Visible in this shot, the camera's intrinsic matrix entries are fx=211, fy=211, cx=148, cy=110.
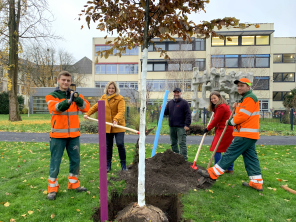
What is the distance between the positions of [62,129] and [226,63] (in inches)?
1251

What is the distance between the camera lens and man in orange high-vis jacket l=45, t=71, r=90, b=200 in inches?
136

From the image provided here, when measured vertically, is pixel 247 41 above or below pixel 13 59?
above

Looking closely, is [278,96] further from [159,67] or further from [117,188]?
[117,188]

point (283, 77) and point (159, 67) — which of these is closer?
point (283, 77)

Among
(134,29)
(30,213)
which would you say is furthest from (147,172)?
(134,29)

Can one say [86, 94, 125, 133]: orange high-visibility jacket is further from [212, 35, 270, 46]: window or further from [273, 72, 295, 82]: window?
[273, 72, 295, 82]: window

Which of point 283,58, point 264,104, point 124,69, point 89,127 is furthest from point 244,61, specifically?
point 89,127

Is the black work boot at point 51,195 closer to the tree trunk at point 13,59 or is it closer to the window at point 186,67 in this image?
the tree trunk at point 13,59

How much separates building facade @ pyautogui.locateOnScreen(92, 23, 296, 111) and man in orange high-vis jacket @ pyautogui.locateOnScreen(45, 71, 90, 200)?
23724 mm

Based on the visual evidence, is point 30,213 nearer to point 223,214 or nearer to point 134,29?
point 223,214

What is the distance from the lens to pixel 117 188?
3.87 m

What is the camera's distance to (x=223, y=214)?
3006mm

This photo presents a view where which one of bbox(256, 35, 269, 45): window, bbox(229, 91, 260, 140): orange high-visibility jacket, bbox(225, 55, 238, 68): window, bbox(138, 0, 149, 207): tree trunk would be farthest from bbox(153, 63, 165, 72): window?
bbox(138, 0, 149, 207): tree trunk

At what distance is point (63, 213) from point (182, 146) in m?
3.48
